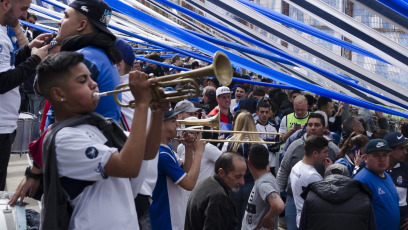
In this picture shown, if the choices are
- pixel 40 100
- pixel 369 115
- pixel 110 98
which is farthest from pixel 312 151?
pixel 40 100

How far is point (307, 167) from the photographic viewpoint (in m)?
5.98

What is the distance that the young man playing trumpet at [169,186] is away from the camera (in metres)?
4.76

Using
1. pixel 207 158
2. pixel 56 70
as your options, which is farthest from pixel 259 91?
pixel 56 70

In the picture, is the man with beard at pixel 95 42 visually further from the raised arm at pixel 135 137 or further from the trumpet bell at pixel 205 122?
the trumpet bell at pixel 205 122

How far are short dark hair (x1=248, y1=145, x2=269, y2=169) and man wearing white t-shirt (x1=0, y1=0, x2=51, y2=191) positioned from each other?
2.13 meters

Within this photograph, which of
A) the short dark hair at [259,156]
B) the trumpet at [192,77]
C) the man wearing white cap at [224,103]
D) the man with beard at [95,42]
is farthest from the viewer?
the man wearing white cap at [224,103]

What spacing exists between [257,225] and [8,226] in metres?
2.73

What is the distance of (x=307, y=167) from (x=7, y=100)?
2.93 metres

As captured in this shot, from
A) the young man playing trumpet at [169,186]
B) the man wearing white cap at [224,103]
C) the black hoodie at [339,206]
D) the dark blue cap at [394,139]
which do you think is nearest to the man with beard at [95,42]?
the young man playing trumpet at [169,186]

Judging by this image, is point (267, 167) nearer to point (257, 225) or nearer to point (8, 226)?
point (257, 225)

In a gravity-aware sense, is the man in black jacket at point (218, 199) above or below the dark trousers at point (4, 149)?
below

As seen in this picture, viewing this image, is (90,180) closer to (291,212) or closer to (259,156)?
(259,156)

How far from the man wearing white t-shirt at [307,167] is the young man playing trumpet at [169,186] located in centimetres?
145

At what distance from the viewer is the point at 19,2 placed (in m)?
4.37
